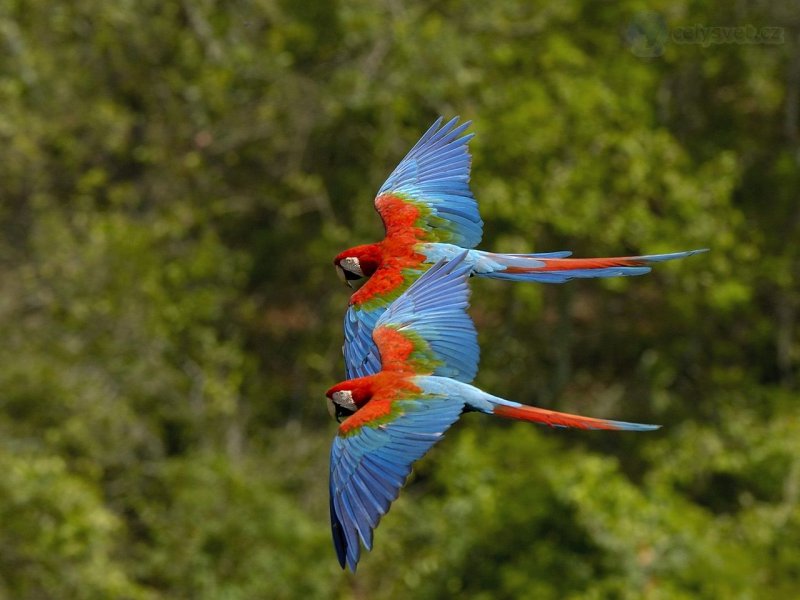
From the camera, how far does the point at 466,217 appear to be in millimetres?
4887

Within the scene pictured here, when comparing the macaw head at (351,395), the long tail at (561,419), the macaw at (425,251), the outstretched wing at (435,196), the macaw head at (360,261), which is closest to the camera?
the long tail at (561,419)

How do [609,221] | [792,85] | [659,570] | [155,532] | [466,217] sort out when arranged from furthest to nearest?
[792,85] < [609,221] < [155,532] < [659,570] < [466,217]

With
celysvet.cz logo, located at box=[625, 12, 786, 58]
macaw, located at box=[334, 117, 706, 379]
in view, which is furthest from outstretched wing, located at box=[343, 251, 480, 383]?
celysvet.cz logo, located at box=[625, 12, 786, 58]

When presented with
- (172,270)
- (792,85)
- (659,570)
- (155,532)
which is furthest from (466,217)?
(792,85)

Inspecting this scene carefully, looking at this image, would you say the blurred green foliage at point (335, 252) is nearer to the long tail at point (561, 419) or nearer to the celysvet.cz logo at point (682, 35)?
the celysvet.cz logo at point (682, 35)

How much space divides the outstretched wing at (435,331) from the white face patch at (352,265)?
348mm

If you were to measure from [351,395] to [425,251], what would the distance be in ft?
2.28

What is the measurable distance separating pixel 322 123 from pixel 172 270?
157 cm

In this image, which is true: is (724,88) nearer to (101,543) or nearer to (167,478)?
(167,478)

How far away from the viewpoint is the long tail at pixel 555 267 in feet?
14.0

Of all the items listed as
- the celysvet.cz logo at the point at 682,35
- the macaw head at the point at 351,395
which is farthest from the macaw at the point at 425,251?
the celysvet.cz logo at the point at 682,35

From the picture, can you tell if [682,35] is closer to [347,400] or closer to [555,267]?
[555,267]

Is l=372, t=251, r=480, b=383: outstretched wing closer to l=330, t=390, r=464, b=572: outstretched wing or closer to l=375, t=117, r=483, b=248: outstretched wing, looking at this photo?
l=330, t=390, r=464, b=572: outstretched wing

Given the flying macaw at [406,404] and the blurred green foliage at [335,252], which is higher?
the flying macaw at [406,404]
